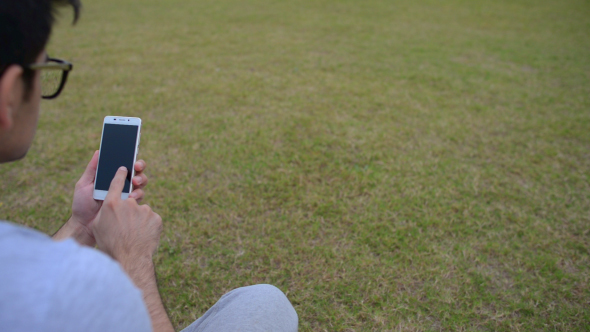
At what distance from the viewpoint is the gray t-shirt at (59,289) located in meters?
0.59

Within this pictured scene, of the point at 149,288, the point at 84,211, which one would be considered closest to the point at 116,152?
the point at 84,211

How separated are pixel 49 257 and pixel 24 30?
45 cm

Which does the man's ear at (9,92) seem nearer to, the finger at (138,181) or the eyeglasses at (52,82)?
the eyeglasses at (52,82)

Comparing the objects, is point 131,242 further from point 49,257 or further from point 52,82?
point 52,82

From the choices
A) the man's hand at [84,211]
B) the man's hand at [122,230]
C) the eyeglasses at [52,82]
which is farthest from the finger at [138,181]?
the eyeglasses at [52,82]

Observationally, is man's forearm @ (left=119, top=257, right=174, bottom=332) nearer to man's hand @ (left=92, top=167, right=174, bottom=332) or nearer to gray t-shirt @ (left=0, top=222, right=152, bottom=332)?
man's hand @ (left=92, top=167, right=174, bottom=332)

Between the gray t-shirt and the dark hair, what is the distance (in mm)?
325

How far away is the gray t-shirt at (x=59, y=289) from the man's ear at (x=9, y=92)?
0.21 meters

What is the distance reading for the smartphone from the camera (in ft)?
4.64

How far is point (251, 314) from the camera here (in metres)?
1.21

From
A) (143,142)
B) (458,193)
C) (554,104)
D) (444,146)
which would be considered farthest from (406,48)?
(143,142)

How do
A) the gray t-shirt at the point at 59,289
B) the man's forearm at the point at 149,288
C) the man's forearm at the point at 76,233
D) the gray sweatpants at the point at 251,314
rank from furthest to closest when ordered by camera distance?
the man's forearm at the point at 76,233 < the gray sweatpants at the point at 251,314 < the man's forearm at the point at 149,288 < the gray t-shirt at the point at 59,289

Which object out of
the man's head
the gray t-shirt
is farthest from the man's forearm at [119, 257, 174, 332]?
the man's head

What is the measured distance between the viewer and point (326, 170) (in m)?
2.85
